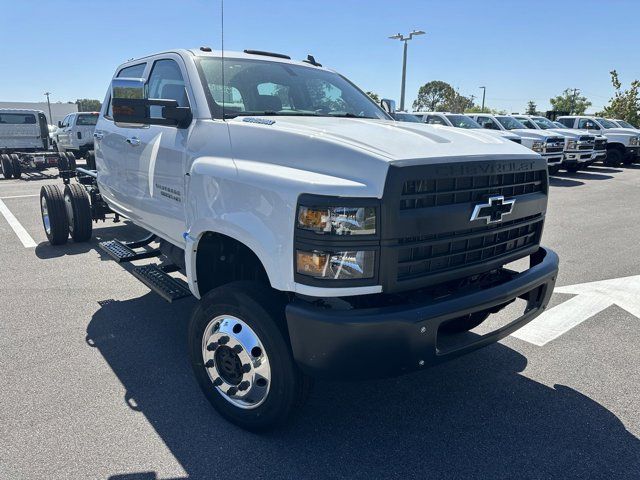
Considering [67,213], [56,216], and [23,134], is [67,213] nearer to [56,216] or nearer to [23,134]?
[56,216]

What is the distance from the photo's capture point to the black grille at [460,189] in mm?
2330

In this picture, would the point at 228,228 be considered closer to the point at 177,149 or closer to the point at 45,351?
the point at 177,149

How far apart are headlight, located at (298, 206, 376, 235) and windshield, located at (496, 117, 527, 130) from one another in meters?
16.8

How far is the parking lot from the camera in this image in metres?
2.55

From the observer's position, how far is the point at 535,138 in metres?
15.4

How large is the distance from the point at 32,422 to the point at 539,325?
12.7 ft

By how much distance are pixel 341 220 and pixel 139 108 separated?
5.50 ft

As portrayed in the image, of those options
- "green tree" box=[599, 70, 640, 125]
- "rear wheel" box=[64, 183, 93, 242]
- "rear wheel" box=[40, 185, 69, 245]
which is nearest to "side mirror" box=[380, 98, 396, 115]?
"rear wheel" box=[64, 183, 93, 242]

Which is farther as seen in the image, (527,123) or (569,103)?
(569,103)

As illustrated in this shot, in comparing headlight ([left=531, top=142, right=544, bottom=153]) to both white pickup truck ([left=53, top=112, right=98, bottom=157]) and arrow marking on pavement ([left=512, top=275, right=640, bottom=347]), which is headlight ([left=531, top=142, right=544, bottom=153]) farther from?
white pickup truck ([left=53, top=112, right=98, bottom=157])

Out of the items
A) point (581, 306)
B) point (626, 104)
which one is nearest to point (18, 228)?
point (581, 306)

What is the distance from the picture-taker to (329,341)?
2.23 meters

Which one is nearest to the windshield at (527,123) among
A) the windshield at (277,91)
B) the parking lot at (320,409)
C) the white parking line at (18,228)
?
the parking lot at (320,409)

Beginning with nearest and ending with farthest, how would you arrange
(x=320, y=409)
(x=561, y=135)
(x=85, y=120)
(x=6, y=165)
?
(x=320, y=409) → (x=6, y=165) → (x=561, y=135) → (x=85, y=120)
